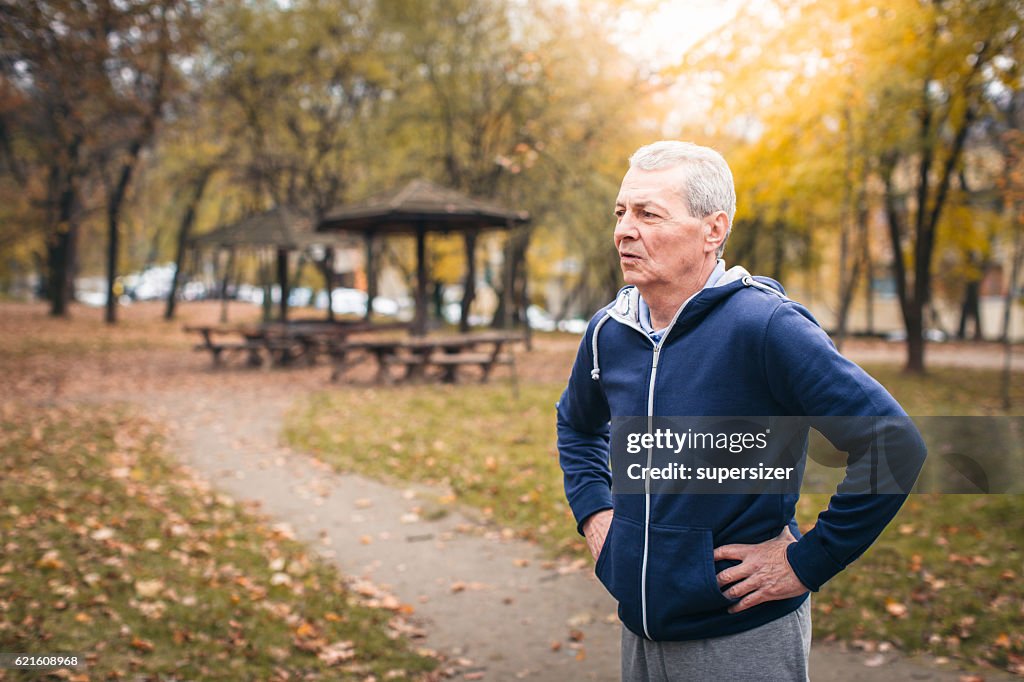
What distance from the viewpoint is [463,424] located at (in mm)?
11188

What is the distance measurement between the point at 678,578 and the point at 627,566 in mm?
139

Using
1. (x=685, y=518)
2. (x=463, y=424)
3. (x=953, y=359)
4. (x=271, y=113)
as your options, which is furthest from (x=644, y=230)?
(x=271, y=113)

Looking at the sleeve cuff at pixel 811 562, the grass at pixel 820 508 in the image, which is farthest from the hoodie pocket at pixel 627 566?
the grass at pixel 820 508

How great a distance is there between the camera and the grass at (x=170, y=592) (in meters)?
4.39

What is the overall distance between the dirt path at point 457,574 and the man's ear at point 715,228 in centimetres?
308

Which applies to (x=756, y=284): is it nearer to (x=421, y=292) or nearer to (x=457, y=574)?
Result: (x=457, y=574)

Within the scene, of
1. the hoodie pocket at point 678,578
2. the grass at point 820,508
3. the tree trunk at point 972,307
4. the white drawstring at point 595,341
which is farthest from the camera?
the tree trunk at point 972,307

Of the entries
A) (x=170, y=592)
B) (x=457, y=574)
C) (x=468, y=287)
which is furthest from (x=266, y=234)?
(x=170, y=592)

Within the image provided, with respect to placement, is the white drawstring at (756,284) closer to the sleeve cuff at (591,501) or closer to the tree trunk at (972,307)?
the sleeve cuff at (591,501)

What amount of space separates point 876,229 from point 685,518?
137 ft

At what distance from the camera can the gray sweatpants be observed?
6.30ft

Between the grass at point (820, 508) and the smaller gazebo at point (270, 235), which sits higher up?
the smaller gazebo at point (270, 235)

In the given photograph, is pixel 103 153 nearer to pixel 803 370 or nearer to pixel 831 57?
pixel 831 57

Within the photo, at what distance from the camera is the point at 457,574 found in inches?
234
